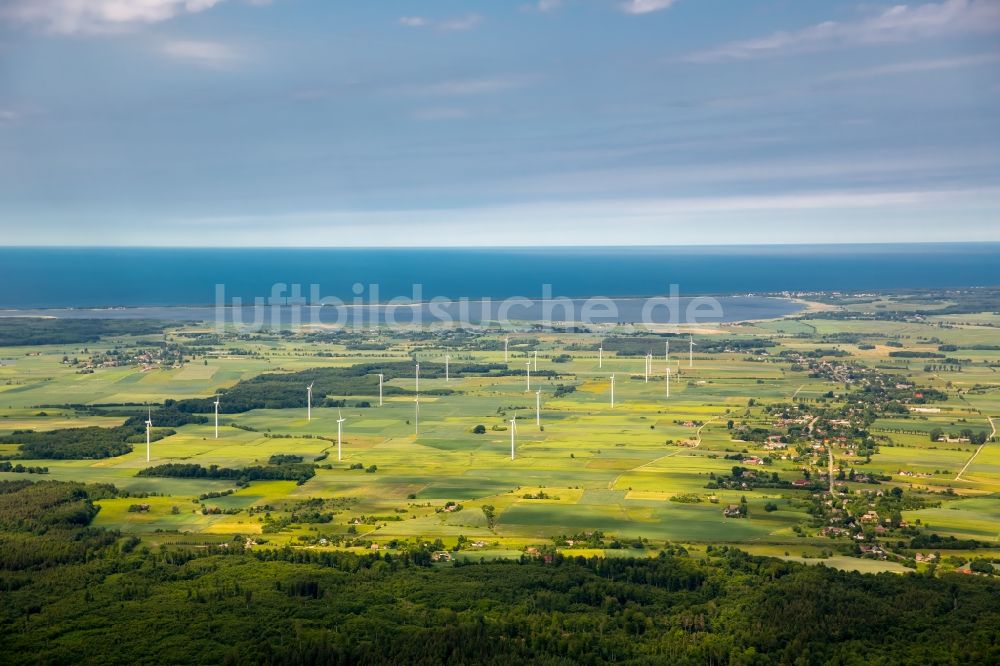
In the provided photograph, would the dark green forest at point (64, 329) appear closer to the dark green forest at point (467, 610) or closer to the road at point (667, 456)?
the road at point (667, 456)

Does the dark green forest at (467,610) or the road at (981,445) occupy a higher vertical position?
the road at (981,445)

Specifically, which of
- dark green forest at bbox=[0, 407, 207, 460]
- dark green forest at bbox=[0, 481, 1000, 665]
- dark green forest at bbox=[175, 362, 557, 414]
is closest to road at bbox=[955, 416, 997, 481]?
dark green forest at bbox=[0, 481, 1000, 665]

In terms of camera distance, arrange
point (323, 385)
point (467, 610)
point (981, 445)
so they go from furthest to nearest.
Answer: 1. point (323, 385)
2. point (981, 445)
3. point (467, 610)

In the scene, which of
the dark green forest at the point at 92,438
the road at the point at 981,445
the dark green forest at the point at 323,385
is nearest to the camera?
the road at the point at 981,445

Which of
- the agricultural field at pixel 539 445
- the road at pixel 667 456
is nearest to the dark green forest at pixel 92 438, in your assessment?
the agricultural field at pixel 539 445

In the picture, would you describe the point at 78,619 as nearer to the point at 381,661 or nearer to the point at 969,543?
the point at 381,661

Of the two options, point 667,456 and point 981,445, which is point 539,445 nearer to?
point 667,456

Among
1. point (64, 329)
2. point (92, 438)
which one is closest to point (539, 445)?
point (92, 438)
